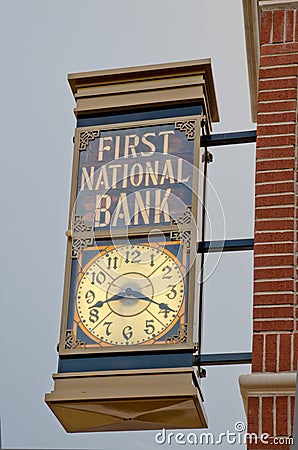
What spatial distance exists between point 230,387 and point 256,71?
8209 millimetres

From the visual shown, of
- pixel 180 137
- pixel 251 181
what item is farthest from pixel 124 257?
pixel 251 181

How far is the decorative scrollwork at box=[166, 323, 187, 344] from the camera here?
7.72 m

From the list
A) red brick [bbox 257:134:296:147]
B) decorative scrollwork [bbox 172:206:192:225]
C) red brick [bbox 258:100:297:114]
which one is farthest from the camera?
decorative scrollwork [bbox 172:206:192:225]

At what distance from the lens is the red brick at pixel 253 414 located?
6.42 meters

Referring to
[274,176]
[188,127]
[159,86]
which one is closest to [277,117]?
[274,176]

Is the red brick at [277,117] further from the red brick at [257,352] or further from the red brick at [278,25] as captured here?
the red brick at [257,352]

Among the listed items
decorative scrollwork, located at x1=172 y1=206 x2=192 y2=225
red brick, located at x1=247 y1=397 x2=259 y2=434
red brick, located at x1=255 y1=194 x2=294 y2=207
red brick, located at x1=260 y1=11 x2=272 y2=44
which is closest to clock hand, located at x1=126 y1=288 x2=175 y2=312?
decorative scrollwork, located at x1=172 y1=206 x2=192 y2=225

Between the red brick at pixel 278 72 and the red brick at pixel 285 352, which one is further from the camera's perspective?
the red brick at pixel 278 72

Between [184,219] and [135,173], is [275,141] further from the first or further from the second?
[135,173]

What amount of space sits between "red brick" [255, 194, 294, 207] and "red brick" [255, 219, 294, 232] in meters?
0.10

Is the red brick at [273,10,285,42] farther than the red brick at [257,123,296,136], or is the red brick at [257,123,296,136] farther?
the red brick at [273,10,285,42]

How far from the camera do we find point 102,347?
779cm

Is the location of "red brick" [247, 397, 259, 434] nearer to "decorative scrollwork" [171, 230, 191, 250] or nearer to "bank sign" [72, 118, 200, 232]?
"decorative scrollwork" [171, 230, 191, 250]

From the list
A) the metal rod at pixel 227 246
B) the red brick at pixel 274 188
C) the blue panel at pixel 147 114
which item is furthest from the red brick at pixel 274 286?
the blue panel at pixel 147 114
